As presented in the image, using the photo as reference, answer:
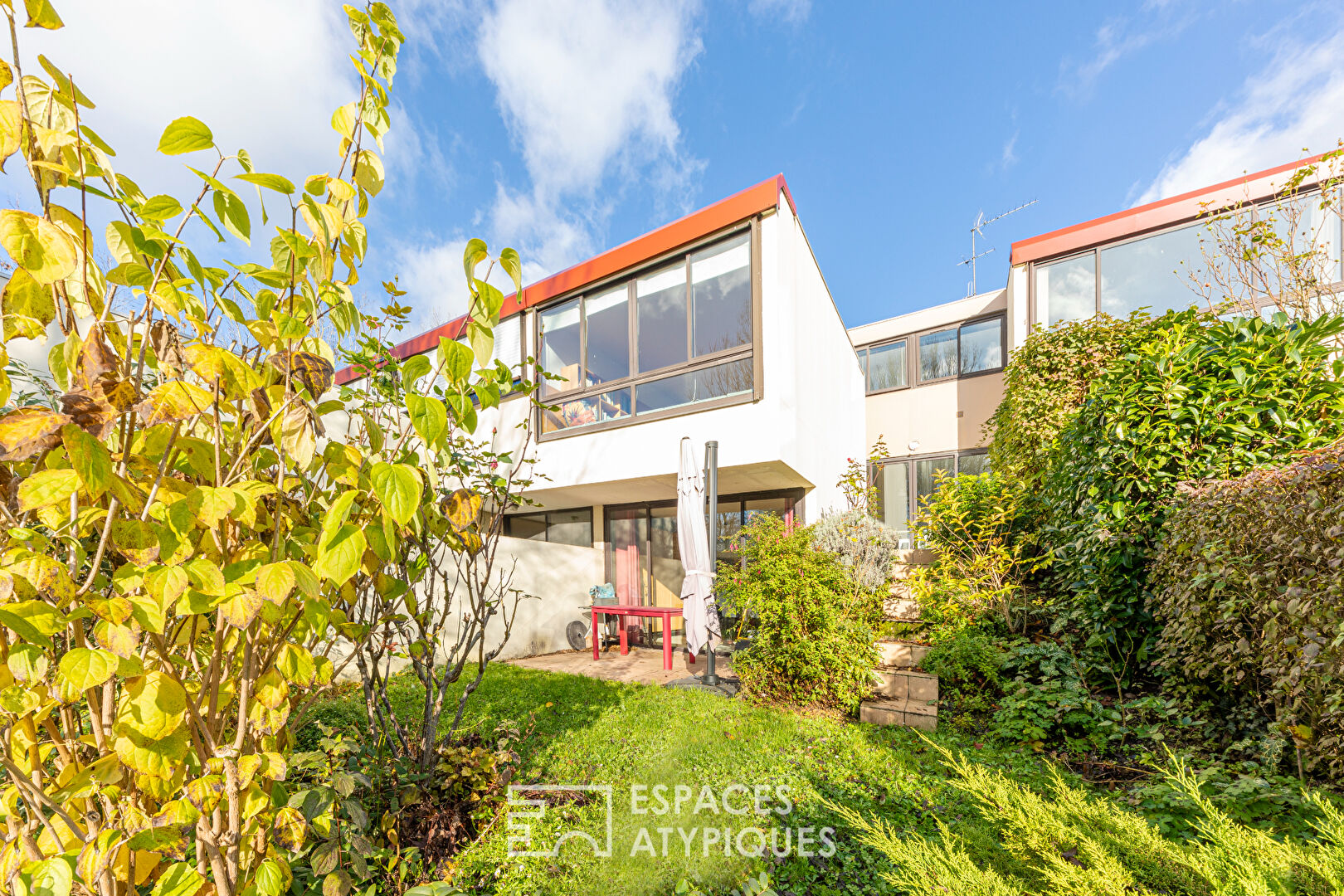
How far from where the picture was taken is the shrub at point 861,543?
654 centimetres

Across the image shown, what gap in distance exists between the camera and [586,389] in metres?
8.02

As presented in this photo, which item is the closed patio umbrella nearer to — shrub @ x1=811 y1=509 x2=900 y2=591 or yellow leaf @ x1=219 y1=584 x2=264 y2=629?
shrub @ x1=811 y1=509 x2=900 y2=591

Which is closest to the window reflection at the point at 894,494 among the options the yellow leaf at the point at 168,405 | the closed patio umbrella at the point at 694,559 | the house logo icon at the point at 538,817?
the closed patio umbrella at the point at 694,559

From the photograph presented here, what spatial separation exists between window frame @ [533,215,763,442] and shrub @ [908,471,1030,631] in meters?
3.22

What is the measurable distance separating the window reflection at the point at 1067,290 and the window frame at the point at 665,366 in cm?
594

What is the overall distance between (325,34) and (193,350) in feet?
7.26

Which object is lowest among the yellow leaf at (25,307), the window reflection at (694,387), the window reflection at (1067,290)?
the yellow leaf at (25,307)

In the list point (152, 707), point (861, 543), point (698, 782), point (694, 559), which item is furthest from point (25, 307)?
point (861, 543)

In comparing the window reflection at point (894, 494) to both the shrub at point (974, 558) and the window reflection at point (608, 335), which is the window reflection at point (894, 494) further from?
the window reflection at point (608, 335)

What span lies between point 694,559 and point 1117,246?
29.8 feet

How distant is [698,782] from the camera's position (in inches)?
127

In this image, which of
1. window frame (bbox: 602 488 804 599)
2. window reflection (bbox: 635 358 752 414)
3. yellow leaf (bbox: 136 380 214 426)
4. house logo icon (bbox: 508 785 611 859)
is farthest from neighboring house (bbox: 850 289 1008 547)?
yellow leaf (bbox: 136 380 214 426)

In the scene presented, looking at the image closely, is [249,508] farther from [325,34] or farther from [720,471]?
[720,471]

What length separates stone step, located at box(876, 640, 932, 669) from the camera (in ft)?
18.0
